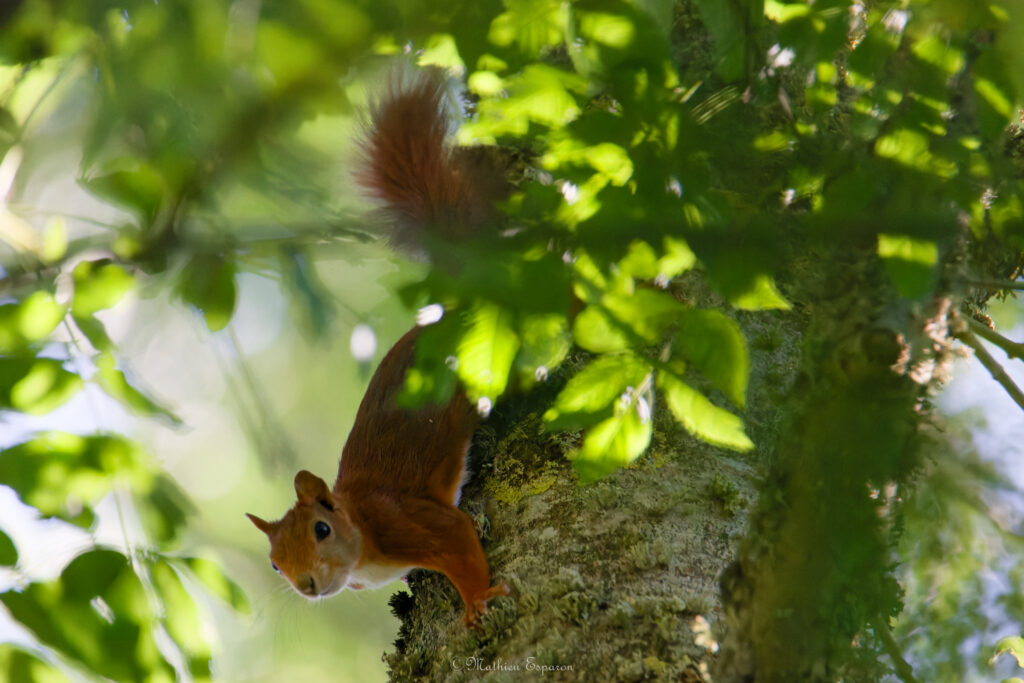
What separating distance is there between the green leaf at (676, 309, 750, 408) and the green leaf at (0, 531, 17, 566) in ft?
3.23

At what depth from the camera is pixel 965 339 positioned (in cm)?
132

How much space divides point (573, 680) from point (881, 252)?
83 cm

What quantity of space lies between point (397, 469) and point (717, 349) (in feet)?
5.58

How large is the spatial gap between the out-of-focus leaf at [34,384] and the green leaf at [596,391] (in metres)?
0.75

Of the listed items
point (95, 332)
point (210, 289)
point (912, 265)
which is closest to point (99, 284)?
point (210, 289)

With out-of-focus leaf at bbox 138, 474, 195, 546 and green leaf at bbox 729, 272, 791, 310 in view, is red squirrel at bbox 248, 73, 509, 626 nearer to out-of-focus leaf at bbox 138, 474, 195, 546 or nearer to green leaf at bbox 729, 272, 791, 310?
out-of-focus leaf at bbox 138, 474, 195, 546

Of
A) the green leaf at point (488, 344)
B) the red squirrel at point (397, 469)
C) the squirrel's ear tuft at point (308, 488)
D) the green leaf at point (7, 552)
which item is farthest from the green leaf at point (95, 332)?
the squirrel's ear tuft at point (308, 488)

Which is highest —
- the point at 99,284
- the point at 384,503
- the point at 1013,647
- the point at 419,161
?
the point at 99,284

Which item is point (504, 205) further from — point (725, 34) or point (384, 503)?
point (384, 503)

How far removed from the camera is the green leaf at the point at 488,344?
0.99m

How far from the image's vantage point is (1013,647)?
1793 mm

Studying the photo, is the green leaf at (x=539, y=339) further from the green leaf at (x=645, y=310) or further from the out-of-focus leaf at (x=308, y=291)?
the out-of-focus leaf at (x=308, y=291)

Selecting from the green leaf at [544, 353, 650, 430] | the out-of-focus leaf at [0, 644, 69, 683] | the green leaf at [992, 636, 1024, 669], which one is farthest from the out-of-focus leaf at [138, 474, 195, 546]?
the green leaf at [992, 636, 1024, 669]

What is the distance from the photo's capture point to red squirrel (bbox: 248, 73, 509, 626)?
228 centimetres
